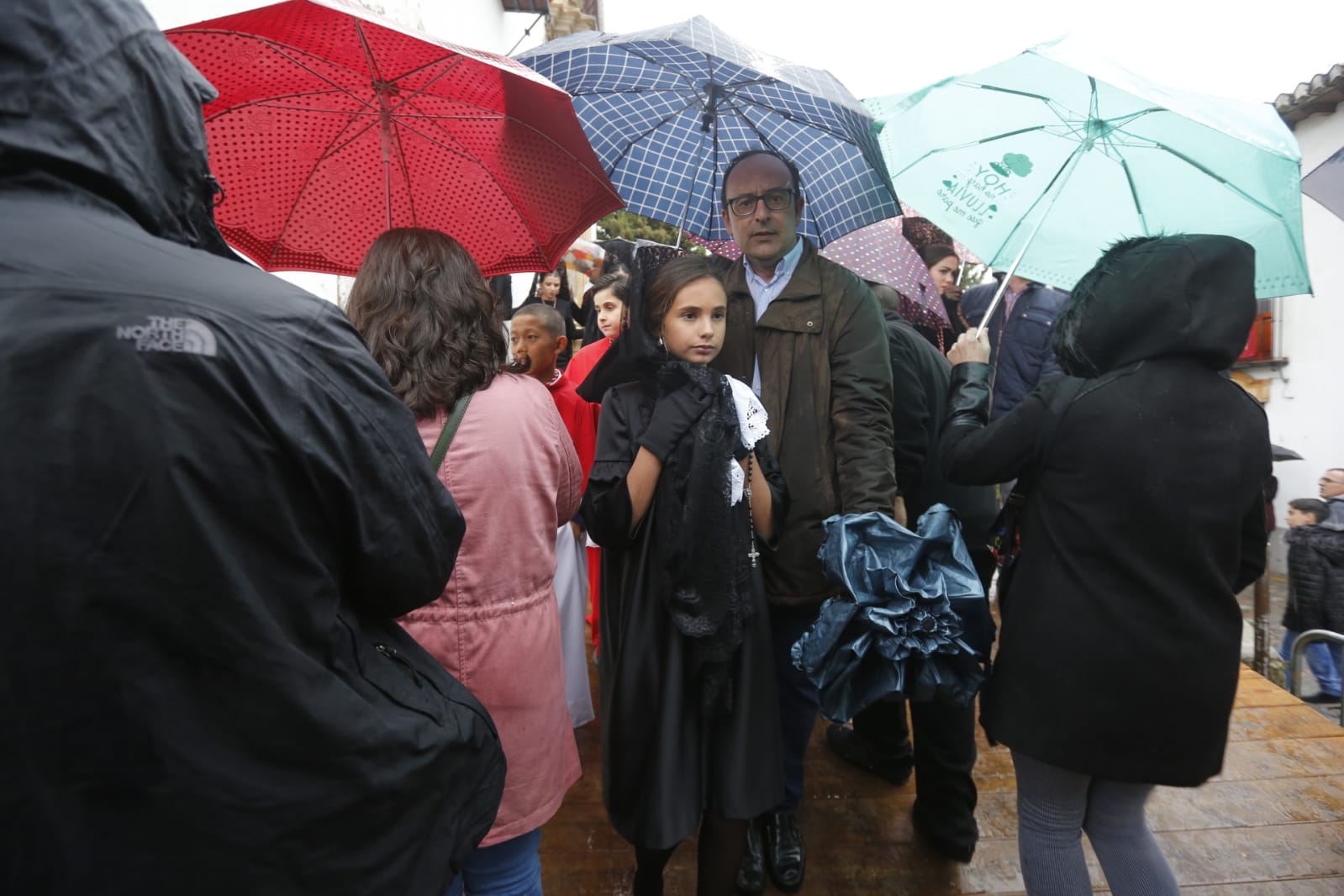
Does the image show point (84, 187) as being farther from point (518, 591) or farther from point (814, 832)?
point (814, 832)

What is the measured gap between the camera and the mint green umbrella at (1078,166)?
2.08 m

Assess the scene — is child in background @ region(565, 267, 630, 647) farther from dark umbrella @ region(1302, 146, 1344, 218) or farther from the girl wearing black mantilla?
dark umbrella @ region(1302, 146, 1344, 218)

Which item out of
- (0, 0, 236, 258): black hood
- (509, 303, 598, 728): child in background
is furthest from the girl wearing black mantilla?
(0, 0, 236, 258): black hood

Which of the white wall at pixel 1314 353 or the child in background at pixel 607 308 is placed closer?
the child in background at pixel 607 308

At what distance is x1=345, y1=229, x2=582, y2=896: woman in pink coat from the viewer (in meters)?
1.61

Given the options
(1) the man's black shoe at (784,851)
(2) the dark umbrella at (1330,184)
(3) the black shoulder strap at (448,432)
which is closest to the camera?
(3) the black shoulder strap at (448,432)

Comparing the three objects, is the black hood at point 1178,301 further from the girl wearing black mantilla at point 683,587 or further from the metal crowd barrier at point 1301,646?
the metal crowd barrier at point 1301,646

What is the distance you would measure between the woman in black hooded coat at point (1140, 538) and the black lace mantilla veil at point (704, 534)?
691mm

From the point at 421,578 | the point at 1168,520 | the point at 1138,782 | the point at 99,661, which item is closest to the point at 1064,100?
the point at 1168,520

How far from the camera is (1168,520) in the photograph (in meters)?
1.68

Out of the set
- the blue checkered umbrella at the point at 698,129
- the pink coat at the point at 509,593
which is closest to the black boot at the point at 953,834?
the pink coat at the point at 509,593

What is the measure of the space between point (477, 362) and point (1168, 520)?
159 centimetres

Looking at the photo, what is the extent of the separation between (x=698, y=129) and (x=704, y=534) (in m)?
1.75

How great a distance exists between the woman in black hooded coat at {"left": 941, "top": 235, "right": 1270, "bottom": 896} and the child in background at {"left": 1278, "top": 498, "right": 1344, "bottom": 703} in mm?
5310
